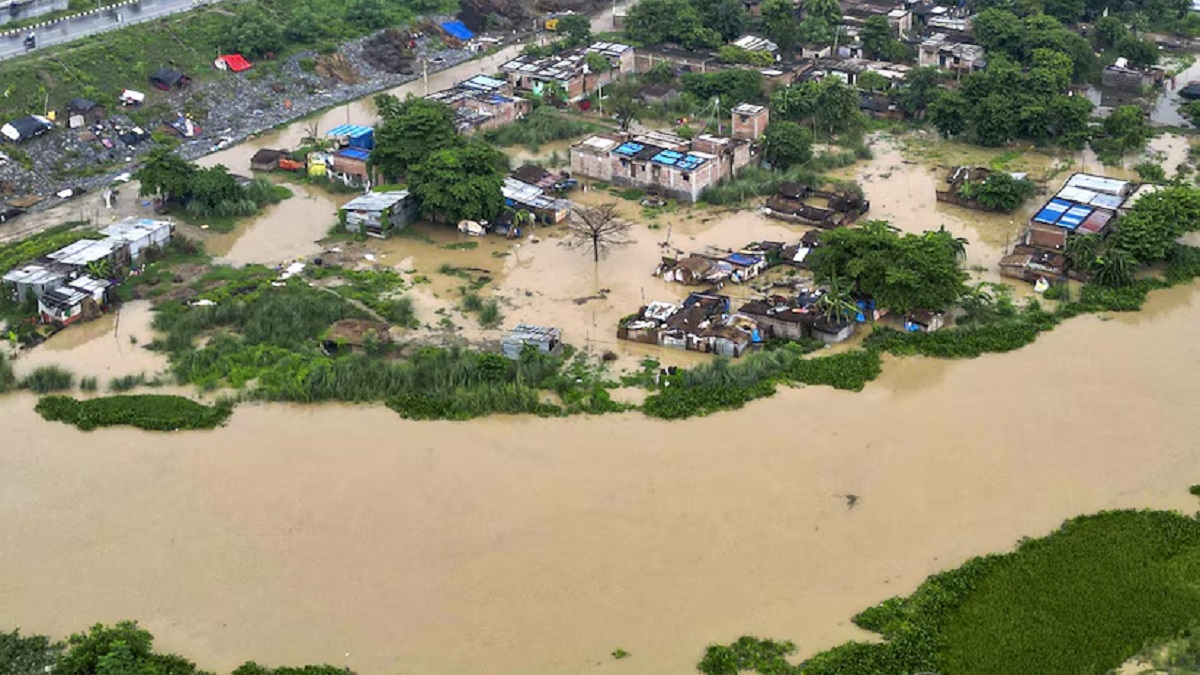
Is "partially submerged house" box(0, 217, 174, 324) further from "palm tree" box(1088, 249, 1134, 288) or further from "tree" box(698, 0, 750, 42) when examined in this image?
"tree" box(698, 0, 750, 42)

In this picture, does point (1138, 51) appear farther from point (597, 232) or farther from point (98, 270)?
point (98, 270)

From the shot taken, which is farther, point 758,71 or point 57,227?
point 758,71

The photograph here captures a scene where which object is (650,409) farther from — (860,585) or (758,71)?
(758,71)

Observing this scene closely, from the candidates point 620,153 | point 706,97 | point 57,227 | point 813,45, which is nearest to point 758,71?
point 706,97

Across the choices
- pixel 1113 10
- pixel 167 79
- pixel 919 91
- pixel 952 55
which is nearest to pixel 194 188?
pixel 167 79

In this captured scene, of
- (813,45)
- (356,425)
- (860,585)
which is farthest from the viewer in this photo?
(813,45)

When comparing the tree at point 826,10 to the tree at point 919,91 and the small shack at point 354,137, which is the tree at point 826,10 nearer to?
the tree at point 919,91
